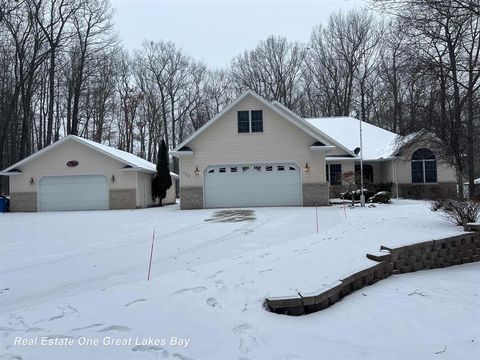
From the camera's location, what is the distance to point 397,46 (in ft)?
50.5

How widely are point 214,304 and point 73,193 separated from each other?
20431mm

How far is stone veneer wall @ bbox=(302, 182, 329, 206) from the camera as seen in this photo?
20.5 m

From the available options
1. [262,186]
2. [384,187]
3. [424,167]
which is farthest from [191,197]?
[424,167]

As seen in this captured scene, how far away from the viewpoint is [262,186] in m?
20.8

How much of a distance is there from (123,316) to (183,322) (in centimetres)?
76

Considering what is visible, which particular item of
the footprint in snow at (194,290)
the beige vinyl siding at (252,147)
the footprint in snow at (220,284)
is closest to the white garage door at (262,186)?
the beige vinyl siding at (252,147)

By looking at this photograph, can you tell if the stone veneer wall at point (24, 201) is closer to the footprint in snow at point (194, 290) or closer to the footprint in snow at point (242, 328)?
the footprint in snow at point (194, 290)

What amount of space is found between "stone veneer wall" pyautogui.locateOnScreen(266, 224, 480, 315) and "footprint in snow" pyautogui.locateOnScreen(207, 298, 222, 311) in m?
0.64

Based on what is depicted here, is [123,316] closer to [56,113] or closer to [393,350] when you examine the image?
[393,350]

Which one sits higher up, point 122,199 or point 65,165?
point 65,165

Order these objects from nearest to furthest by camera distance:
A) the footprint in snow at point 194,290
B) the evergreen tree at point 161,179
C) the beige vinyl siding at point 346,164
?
the footprint in snow at point 194,290
the beige vinyl siding at point 346,164
the evergreen tree at point 161,179

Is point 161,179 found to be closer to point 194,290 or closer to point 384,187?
point 384,187

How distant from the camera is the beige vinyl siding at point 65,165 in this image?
22828 mm

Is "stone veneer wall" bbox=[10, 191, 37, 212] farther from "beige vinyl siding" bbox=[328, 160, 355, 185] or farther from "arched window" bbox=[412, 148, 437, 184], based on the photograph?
"arched window" bbox=[412, 148, 437, 184]
